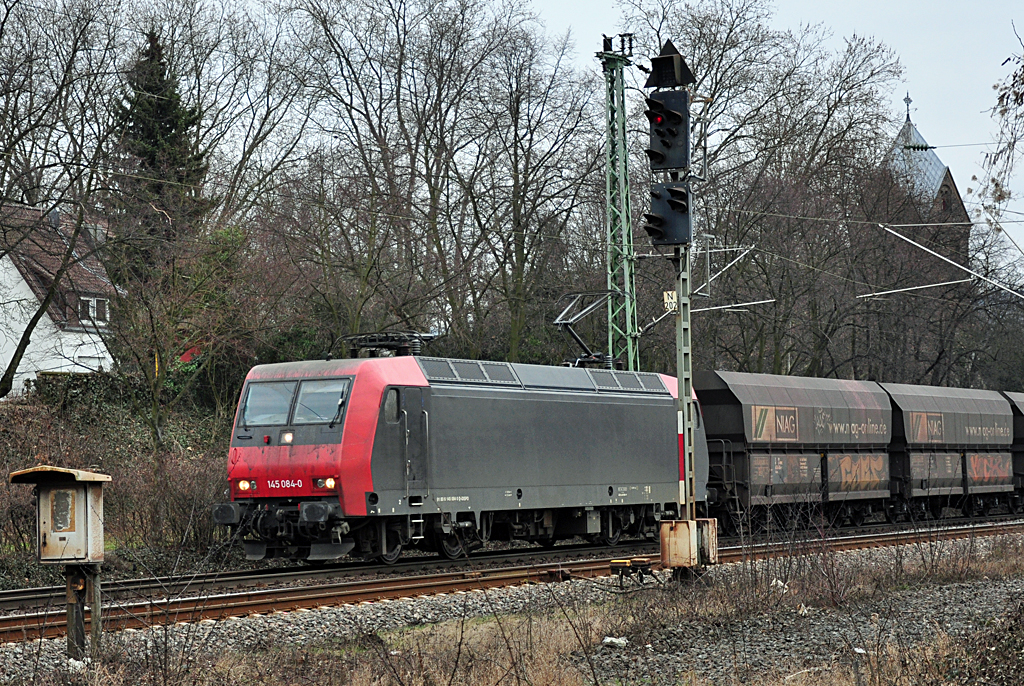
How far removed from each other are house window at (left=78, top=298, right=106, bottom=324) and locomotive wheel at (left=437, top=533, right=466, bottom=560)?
34.6 ft

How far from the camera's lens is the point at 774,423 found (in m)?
23.2

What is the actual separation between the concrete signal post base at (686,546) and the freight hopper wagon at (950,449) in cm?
1417

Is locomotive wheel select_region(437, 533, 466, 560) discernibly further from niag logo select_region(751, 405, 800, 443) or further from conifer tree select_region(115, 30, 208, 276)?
conifer tree select_region(115, 30, 208, 276)

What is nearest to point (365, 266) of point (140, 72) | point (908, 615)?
point (140, 72)

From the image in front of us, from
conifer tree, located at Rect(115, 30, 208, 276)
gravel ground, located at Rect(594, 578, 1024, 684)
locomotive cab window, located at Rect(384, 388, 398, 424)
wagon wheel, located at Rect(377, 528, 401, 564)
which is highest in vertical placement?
conifer tree, located at Rect(115, 30, 208, 276)

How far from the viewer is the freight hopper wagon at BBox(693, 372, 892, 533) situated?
73.6ft

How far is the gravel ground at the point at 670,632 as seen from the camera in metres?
9.11

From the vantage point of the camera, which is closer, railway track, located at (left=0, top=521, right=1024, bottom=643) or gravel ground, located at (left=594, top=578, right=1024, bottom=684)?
gravel ground, located at (left=594, top=578, right=1024, bottom=684)

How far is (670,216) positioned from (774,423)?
36.2 ft

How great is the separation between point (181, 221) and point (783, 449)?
14.3 meters

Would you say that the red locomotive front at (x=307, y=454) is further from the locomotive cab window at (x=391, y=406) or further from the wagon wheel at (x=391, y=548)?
the wagon wheel at (x=391, y=548)

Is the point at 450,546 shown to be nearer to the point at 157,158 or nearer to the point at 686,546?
the point at 686,546

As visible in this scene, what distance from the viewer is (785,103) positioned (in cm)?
3897

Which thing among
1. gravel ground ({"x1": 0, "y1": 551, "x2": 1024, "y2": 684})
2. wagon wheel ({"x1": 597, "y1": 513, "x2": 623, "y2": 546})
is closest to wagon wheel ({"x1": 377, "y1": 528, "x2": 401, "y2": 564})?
gravel ground ({"x1": 0, "y1": 551, "x2": 1024, "y2": 684})
